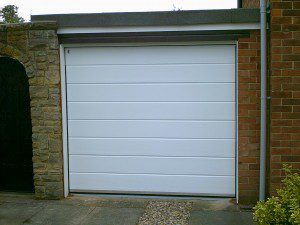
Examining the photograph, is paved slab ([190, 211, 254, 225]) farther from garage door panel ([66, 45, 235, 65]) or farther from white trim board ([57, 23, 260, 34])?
white trim board ([57, 23, 260, 34])

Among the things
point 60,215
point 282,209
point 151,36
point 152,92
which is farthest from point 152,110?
point 282,209

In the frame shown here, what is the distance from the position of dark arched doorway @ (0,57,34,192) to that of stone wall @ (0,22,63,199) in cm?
28

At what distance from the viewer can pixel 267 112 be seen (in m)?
5.61

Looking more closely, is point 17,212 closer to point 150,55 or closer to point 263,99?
point 150,55

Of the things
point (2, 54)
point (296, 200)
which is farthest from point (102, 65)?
point (296, 200)

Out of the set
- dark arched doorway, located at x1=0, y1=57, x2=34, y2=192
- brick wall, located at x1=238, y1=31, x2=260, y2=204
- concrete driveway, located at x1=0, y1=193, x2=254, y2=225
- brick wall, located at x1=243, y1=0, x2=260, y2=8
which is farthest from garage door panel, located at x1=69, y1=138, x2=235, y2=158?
brick wall, located at x1=243, y1=0, x2=260, y2=8

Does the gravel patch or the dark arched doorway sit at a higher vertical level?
the dark arched doorway

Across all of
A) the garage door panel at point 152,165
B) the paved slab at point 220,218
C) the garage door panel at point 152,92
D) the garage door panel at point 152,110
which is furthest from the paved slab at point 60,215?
the garage door panel at point 152,92

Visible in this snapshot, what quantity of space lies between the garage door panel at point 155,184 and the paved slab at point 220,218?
0.62 meters

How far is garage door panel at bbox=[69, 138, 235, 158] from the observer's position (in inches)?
236

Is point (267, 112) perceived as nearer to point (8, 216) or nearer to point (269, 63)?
point (269, 63)

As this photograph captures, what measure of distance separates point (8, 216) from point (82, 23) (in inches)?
119

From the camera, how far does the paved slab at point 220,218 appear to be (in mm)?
5125

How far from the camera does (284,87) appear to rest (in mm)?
5391
